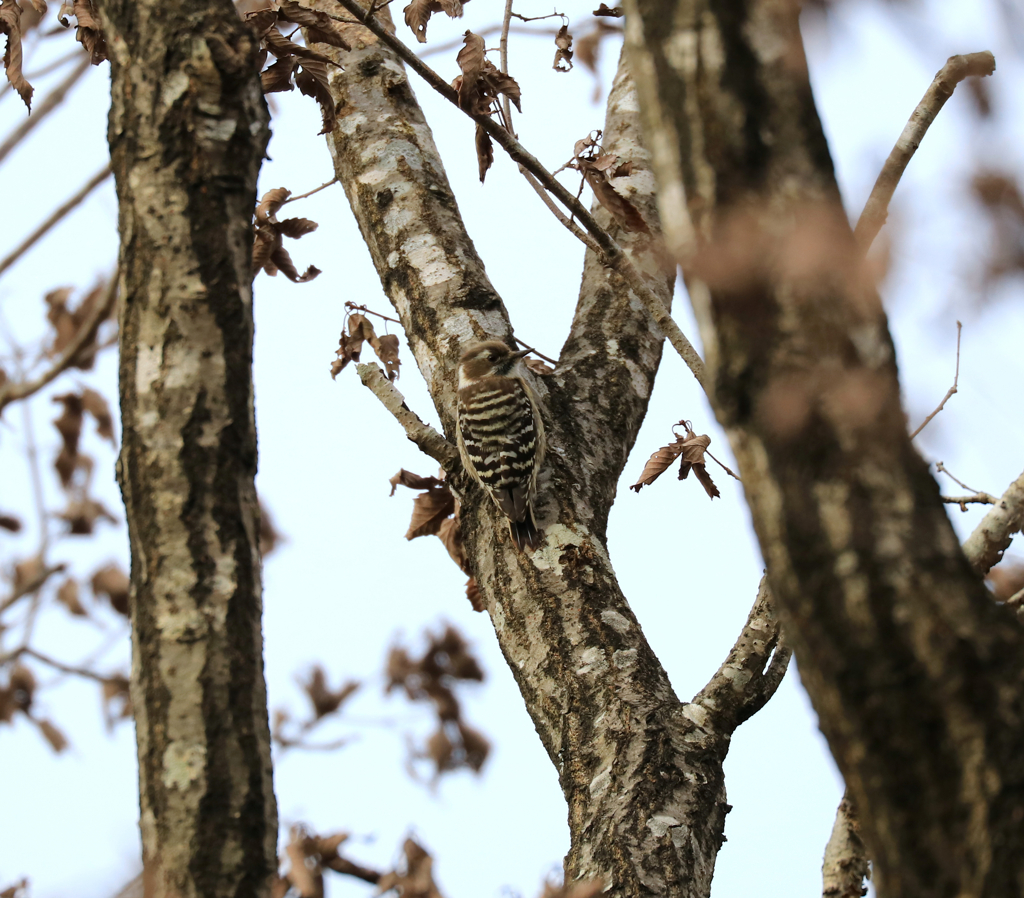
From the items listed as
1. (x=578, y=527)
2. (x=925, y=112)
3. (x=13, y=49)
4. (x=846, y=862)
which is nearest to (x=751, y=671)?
(x=578, y=527)

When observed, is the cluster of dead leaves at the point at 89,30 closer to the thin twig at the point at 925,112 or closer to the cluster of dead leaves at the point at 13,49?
the cluster of dead leaves at the point at 13,49

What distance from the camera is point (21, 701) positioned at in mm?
3277

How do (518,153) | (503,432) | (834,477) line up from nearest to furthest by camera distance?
(834,477) < (518,153) < (503,432)

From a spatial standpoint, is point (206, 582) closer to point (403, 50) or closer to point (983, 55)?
point (403, 50)

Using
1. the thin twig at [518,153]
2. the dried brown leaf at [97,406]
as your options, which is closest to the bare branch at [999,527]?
the thin twig at [518,153]

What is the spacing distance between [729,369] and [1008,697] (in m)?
0.58

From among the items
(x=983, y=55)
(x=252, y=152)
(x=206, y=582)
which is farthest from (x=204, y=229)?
(x=983, y=55)

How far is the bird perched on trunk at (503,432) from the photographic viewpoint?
389 cm

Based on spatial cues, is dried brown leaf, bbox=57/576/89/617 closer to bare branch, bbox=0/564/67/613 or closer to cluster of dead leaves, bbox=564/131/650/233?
bare branch, bbox=0/564/67/613

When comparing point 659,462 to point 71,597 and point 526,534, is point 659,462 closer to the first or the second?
point 526,534

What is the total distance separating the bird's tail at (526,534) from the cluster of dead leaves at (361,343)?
1271mm

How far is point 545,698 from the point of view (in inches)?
134

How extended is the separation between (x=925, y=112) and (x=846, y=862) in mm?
2311

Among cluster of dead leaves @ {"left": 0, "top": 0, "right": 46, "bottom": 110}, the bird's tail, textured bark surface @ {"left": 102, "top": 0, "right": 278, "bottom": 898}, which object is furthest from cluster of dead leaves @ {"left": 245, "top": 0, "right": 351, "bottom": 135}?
the bird's tail
